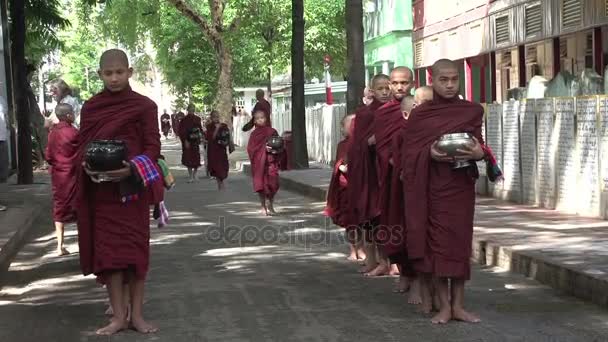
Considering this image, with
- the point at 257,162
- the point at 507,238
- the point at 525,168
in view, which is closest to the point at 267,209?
the point at 257,162

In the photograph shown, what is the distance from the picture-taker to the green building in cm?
3831

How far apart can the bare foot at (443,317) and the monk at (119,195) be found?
194 centimetres

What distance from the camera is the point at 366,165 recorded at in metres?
9.67

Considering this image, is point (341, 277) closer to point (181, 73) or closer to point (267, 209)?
point (267, 209)

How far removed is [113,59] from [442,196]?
2.41 metres

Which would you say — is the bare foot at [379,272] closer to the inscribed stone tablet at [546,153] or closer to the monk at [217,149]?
the inscribed stone tablet at [546,153]

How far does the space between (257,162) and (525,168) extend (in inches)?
168

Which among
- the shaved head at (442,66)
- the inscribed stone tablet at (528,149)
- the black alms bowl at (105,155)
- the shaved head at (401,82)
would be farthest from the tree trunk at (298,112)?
the black alms bowl at (105,155)

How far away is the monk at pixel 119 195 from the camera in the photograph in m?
7.09

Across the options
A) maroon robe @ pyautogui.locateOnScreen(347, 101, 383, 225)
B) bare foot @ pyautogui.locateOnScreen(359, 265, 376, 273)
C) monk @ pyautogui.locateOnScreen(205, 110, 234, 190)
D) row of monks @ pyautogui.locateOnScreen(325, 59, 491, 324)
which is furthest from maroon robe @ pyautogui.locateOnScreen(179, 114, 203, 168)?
row of monks @ pyautogui.locateOnScreen(325, 59, 491, 324)

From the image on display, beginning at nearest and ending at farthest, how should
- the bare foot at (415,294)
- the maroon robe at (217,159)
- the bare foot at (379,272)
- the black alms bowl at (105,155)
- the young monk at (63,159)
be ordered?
the black alms bowl at (105,155) < the bare foot at (415,294) < the bare foot at (379,272) < the young monk at (63,159) < the maroon robe at (217,159)

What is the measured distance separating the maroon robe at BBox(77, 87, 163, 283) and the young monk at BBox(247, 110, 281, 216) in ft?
30.4

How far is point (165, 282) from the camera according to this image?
9711 mm

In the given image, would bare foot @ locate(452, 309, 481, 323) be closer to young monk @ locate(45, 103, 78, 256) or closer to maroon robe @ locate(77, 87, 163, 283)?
maroon robe @ locate(77, 87, 163, 283)
